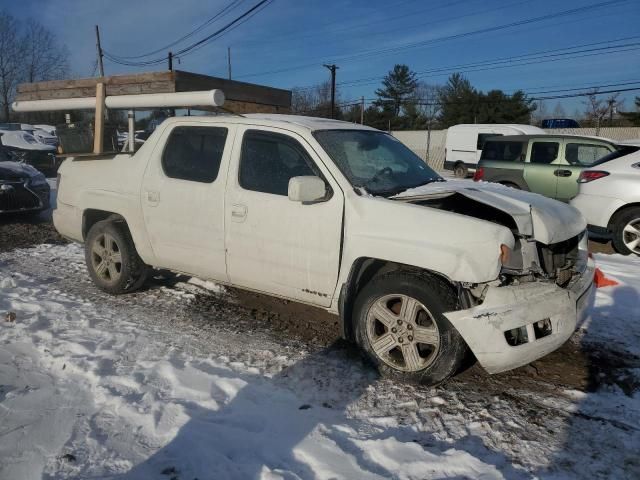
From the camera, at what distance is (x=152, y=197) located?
15.4 feet

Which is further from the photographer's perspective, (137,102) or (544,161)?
(544,161)

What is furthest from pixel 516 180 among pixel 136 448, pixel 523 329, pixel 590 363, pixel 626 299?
pixel 136 448

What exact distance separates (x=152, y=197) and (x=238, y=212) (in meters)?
1.09

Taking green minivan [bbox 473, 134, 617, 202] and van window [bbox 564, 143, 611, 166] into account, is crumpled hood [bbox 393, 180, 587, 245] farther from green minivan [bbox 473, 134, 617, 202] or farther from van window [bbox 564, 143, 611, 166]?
van window [bbox 564, 143, 611, 166]

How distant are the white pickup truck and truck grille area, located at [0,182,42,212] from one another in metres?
4.76

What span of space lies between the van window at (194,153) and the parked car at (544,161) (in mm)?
7772

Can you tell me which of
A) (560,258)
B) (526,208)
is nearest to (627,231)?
(560,258)

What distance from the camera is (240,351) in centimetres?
399

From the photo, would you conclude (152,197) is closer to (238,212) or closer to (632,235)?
(238,212)

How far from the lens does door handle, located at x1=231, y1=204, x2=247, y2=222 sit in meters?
4.09

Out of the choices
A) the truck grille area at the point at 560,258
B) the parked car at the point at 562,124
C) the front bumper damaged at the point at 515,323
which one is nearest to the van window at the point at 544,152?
the truck grille area at the point at 560,258

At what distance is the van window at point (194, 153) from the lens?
439 cm

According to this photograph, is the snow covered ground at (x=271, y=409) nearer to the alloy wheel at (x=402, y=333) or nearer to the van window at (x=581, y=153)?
the alloy wheel at (x=402, y=333)

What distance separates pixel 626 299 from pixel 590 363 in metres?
1.69
